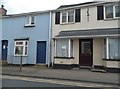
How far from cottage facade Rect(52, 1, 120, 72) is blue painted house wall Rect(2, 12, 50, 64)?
1213 mm

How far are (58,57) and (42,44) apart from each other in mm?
3073

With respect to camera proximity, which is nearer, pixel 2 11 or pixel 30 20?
pixel 30 20

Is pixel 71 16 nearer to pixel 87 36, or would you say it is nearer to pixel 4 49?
pixel 87 36

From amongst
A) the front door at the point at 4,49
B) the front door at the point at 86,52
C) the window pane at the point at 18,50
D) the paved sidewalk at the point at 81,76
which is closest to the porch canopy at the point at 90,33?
the front door at the point at 86,52

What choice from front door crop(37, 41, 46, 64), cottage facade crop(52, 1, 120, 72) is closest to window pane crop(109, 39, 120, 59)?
cottage facade crop(52, 1, 120, 72)

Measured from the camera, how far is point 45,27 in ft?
87.0

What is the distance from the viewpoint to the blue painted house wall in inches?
1049

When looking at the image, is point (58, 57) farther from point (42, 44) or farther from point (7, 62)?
point (7, 62)

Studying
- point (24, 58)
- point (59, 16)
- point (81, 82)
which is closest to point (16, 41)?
point (24, 58)

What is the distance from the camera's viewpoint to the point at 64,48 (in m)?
24.3

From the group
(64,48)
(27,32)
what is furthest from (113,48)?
(27,32)

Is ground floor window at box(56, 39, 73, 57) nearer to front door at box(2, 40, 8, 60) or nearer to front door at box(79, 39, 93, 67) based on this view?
front door at box(79, 39, 93, 67)

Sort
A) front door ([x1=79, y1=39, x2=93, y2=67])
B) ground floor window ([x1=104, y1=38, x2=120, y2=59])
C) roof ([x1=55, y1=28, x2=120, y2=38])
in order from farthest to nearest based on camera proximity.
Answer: front door ([x1=79, y1=39, x2=93, y2=67])
roof ([x1=55, y1=28, x2=120, y2=38])
ground floor window ([x1=104, y1=38, x2=120, y2=59])

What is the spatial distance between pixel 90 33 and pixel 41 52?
6.17 metres
